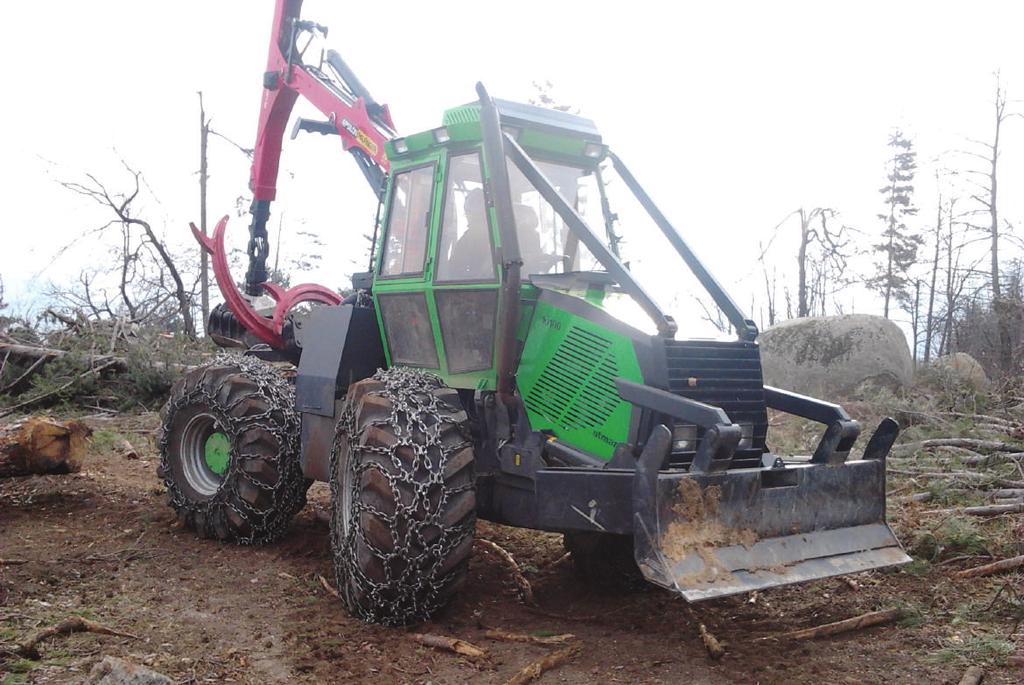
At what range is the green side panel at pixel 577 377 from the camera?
15.4ft

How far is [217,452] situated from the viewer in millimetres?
7070

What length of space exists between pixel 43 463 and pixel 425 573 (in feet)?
16.2

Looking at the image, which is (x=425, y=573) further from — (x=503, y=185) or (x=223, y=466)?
(x=223, y=466)

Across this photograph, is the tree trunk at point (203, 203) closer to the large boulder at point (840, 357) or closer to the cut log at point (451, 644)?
the large boulder at point (840, 357)

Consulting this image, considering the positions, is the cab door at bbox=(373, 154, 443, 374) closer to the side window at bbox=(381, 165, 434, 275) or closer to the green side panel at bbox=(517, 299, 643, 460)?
the side window at bbox=(381, 165, 434, 275)

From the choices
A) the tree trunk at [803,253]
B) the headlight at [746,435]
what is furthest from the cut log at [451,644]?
the tree trunk at [803,253]

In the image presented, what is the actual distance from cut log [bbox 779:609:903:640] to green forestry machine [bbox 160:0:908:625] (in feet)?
1.11

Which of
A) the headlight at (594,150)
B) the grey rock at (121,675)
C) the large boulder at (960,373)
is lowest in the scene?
the grey rock at (121,675)

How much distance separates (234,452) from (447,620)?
2.45 meters

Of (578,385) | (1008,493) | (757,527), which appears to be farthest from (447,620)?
(1008,493)

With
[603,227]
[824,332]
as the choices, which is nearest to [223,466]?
[603,227]

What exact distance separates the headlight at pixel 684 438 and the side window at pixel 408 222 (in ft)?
6.58

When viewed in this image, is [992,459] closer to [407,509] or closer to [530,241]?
[530,241]

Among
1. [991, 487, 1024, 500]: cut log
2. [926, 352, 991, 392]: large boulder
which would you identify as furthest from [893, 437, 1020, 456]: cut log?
[926, 352, 991, 392]: large boulder
